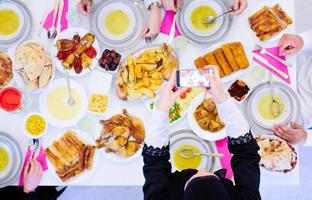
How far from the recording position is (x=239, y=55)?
1.55 m

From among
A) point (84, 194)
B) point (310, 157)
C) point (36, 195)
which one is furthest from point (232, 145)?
point (84, 194)

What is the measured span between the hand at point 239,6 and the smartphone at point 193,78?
329mm

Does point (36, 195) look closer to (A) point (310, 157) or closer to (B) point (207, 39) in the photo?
(B) point (207, 39)

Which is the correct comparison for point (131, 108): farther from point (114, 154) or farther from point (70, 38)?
point (70, 38)

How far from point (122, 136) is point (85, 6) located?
1.77 ft

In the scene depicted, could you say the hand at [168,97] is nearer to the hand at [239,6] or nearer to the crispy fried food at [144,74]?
the crispy fried food at [144,74]

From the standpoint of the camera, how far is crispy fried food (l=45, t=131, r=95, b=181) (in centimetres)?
153

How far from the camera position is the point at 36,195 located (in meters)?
1.59

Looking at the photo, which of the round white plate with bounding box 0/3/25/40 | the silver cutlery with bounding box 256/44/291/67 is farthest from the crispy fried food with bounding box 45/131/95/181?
the silver cutlery with bounding box 256/44/291/67

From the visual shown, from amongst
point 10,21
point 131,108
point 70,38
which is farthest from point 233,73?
point 10,21

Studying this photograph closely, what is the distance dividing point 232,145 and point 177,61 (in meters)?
0.40

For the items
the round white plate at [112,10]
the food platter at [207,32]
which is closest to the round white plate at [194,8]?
the food platter at [207,32]

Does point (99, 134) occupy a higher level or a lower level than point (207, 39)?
lower

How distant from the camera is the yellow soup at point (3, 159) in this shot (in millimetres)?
1558
